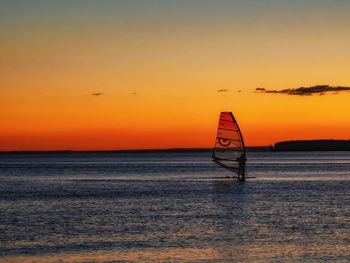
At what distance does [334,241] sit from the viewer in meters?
36.4

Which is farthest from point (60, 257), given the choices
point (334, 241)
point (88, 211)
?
point (88, 211)

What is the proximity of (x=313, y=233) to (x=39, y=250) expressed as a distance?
Result: 15046 mm

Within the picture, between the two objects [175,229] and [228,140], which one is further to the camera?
[228,140]

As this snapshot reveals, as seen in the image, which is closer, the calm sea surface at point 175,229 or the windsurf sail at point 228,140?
the calm sea surface at point 175,229

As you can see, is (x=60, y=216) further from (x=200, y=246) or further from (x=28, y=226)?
(x=200, y=246)

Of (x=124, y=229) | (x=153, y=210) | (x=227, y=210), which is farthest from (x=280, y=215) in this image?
(x=124, y=229)

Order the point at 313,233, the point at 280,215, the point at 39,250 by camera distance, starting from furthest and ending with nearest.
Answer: the point at 280,215, the point at 313,233, the point at 39,250

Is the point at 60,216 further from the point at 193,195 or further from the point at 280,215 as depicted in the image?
the point at 193,195

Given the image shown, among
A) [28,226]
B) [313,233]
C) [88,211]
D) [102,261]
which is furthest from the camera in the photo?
[88,211]

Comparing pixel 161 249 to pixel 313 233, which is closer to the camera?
pixel 161 249

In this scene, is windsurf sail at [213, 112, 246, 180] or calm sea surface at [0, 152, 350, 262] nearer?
calm sea surface at [0, 152, 350, 262]

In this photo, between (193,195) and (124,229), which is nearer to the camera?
(124,229)

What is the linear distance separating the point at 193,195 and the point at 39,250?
42.2 m

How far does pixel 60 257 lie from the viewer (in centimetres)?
3173
